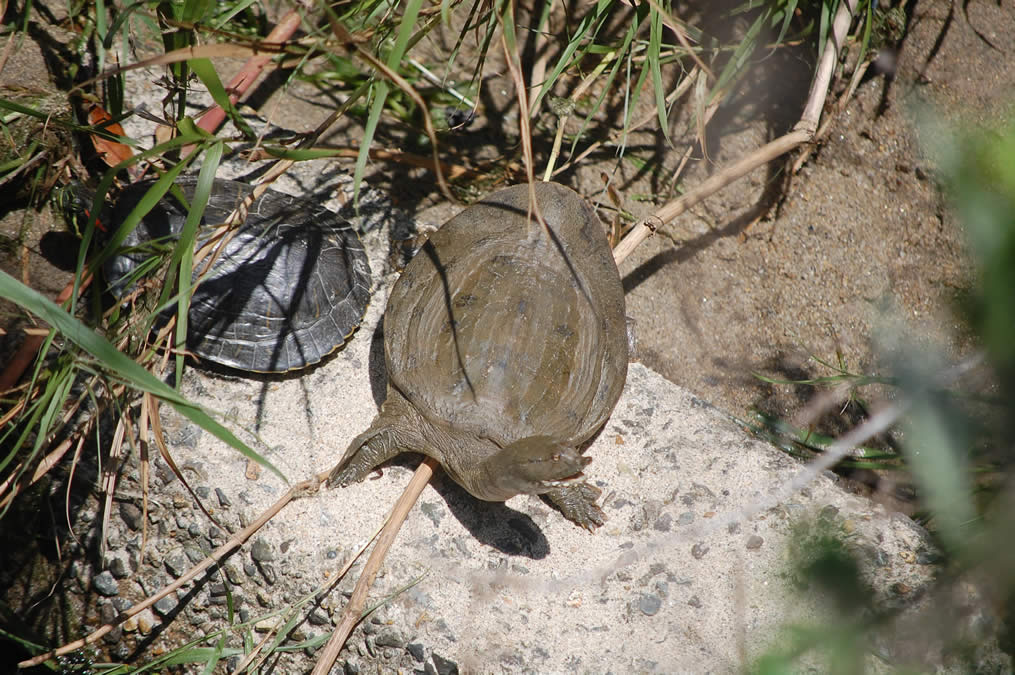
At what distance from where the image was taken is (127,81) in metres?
3.41

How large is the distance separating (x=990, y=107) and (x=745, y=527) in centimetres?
247

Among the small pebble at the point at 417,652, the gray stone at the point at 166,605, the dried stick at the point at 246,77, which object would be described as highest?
the dried stick at the point at 246,77

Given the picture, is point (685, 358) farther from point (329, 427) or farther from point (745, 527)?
point (329, 427)

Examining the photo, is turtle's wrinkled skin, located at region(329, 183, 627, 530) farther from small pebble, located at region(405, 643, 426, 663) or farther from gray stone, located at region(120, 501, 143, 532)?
gray stone, located at region(120, 501, 143, 532)

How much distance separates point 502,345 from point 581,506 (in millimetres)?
743

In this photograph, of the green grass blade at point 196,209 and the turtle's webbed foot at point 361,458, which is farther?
the turtle's webbed foot at point 361,458

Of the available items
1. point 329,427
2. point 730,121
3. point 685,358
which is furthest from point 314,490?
point 730,121

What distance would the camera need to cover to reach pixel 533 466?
1.97 meters

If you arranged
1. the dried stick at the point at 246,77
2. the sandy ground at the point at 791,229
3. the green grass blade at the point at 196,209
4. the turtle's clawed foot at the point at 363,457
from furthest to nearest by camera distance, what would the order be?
the sandy ground at the point at 791,229 → the dried stick at the point at 246,77 → the turtle's clawed foot at the point at 363,457 → the green grass blade at the point at 196,209

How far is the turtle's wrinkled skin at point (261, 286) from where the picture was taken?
280 centimetres

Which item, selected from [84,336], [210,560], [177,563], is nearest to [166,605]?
[177,563]

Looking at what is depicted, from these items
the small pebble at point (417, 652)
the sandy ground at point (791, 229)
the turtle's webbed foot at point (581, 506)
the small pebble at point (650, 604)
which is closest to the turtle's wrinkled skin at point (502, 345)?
the turtle's webbed foot at point (581, 506)

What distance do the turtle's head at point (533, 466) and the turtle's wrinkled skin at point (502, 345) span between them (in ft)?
0.22

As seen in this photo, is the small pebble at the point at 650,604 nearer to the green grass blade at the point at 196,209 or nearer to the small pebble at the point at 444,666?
the small pebble at the point at 444,666
